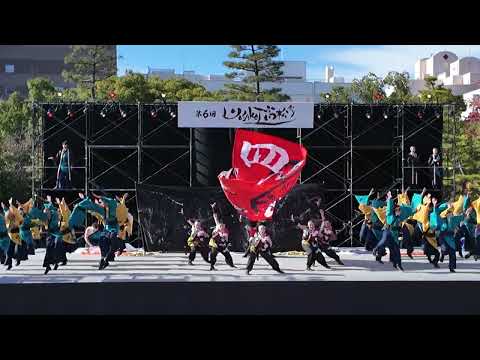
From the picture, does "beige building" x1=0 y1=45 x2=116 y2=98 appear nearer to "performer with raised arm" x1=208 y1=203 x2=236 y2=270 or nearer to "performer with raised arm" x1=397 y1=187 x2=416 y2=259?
"performer with raised arm" x1=397 y1=187 x2=416 y2=259

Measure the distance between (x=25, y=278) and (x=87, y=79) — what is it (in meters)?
23.1

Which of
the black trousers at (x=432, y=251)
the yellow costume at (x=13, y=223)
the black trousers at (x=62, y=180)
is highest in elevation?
the black trousers at (x=62, y=180)

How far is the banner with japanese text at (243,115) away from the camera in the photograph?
16016 mm

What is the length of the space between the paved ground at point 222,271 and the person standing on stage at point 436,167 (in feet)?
7.51

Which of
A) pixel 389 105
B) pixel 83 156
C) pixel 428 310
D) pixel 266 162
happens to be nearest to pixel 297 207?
pixel 266 162

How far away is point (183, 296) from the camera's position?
9.91 meters

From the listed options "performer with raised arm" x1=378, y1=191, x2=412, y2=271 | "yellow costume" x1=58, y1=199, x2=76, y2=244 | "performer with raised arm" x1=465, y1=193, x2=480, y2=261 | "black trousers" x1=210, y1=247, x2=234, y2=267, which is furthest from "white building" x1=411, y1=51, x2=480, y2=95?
"yellow costume" x1=58, y1=199, x2=76, y2=244

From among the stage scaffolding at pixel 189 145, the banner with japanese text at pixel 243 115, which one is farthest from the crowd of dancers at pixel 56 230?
the banner with japanese text at pixel 243 115

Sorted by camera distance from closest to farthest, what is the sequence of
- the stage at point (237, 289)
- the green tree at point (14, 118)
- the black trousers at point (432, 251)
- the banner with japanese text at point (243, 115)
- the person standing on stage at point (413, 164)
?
1. the stage at point (237, 289)
2. the black trousers at point (432, 251)
3. the banner with japanese text at point (243, 115)
4. the person standing on stage at point (413, 164)
5. the green tree at point (14, 118)

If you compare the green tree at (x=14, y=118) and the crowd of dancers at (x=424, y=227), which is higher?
the green tree at (x=14, y=118)

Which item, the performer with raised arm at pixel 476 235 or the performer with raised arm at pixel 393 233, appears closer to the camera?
the performer with raised arm at pixel 393 233

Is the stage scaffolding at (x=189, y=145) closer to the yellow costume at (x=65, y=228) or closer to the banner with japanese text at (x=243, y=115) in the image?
the banner with japanese text at (x=243, y=115)

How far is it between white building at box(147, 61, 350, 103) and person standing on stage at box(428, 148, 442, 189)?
21.8 metres

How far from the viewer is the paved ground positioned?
38.9ft
